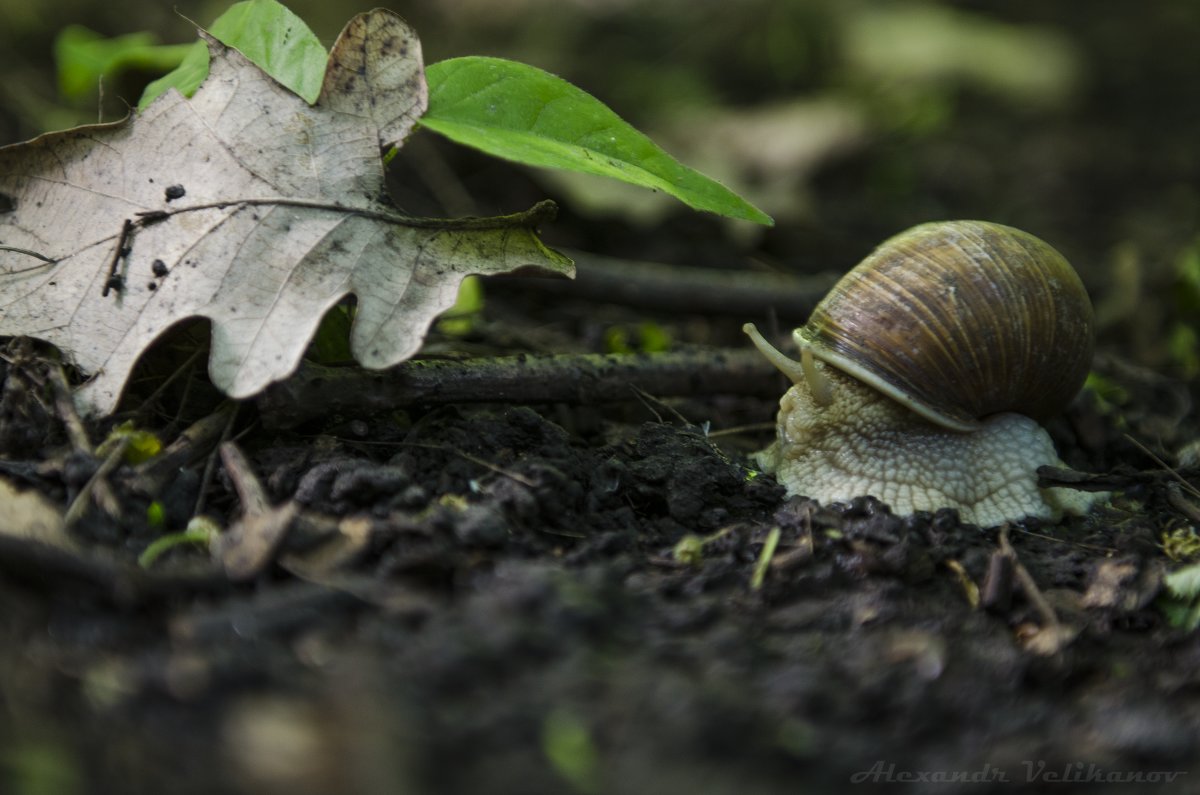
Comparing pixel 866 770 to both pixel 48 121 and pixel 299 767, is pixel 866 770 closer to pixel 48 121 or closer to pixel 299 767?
pixel 299 767

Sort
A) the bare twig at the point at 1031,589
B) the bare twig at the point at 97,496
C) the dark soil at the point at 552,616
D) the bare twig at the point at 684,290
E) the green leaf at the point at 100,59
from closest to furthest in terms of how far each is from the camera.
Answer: the dark soil at the point at 552,616
the bare twig at the point at 97,496
the bare twig at the point at 1031,589
the green leaf at the point at 100,59
the bare twig at the point at 684,290

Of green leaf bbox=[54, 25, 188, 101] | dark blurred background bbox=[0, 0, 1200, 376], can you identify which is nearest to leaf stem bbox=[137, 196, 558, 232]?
green leaf bbox=[54, 25, 188, 101]

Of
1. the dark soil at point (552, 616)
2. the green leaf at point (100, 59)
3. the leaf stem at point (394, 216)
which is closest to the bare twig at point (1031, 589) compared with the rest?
the dark soil at point (552, 616)

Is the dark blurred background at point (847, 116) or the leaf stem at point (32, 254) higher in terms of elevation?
the leaf stem at point (32, 254)

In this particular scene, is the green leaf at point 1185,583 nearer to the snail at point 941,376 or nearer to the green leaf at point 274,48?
the snail at point 941,376

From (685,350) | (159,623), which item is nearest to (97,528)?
(159,623)

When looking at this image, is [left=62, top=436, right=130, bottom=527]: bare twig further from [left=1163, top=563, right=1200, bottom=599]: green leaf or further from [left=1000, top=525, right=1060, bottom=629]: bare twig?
[left=1163, top=563, right=1200, bottom=599]: green leaf

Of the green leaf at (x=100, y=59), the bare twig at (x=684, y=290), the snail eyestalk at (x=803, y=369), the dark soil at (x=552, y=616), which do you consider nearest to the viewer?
the dark soil at (x=552, y=616)
